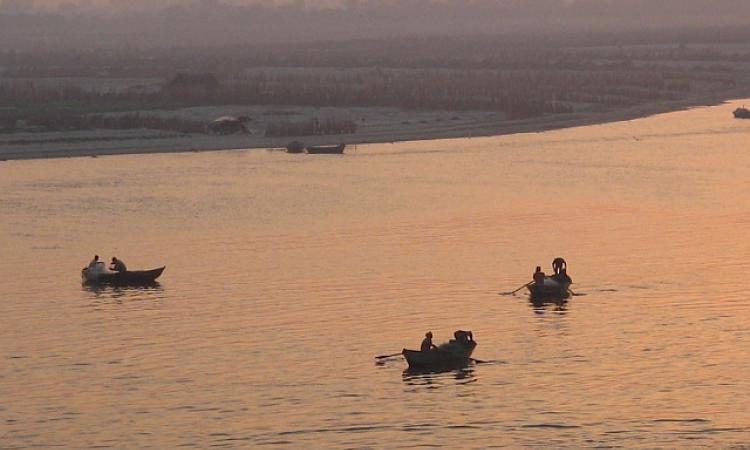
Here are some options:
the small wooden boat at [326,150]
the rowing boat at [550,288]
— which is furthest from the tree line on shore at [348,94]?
the rowing boat at [550,288]

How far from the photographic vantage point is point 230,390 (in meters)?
35.1

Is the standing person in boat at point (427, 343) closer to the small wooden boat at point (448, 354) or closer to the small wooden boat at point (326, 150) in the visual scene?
the small wooden boat at point (448, 354)

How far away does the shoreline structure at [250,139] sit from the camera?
81.2 metres

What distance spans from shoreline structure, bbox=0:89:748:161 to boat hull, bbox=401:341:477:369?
1822 inches

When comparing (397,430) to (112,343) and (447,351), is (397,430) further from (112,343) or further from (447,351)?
(112,343)

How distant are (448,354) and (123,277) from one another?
44.0 ft

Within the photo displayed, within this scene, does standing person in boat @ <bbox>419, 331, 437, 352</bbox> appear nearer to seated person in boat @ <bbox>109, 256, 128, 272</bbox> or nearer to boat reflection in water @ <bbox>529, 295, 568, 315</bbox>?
boat reflection in water @ <bbox>529, 295, 568, 315</bbox>

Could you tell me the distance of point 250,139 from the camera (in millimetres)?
86312

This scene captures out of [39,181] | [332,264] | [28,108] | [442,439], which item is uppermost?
[28,108]

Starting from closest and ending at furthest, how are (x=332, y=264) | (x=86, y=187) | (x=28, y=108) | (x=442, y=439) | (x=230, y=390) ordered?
(x=442, y=439) → (x=230, y=390) → (x=332, y=264) → (x=86, y=187) → (x=28, y=108)

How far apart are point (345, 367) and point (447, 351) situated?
2.35 m

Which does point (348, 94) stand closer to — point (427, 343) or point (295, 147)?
point (295, 147)

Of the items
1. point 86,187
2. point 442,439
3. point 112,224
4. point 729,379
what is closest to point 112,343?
point 442,439

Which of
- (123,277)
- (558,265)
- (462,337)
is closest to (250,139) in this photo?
(123,277)
